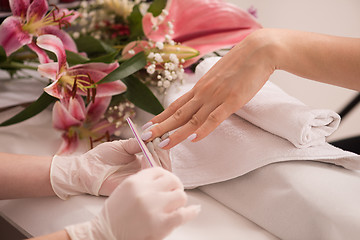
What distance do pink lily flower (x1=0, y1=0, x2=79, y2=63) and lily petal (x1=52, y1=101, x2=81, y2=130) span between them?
0.12 m

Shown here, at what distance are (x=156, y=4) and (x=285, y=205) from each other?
76 centimetres

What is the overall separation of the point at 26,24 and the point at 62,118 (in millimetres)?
253

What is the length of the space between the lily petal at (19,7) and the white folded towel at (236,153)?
51cm

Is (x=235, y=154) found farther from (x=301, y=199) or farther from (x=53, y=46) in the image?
(x=53, y=46)

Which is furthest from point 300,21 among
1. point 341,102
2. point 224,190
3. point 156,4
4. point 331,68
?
point 224,190

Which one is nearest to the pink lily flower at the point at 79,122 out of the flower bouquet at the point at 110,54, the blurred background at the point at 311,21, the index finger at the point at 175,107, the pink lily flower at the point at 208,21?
the flower bouquet at the point at 110,54

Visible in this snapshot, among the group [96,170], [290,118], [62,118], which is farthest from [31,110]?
[290,118]

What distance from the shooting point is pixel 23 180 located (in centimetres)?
Result: 89

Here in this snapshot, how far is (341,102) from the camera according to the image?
88.0 inches

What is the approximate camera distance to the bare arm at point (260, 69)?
858 millimetres

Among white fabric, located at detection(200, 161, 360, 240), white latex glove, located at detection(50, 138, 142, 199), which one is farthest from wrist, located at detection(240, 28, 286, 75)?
white latex glove, located at detection(50, 138, 142, 199)

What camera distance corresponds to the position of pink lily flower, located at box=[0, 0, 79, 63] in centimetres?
101

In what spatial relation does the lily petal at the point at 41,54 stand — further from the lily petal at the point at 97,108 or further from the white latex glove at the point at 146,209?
the white latex glove at the point at 146,209

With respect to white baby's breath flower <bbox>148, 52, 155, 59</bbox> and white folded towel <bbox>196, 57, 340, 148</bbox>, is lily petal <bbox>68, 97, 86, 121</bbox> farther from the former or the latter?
white folded towel <bbox>196, 57, 340, 148</bbox>
